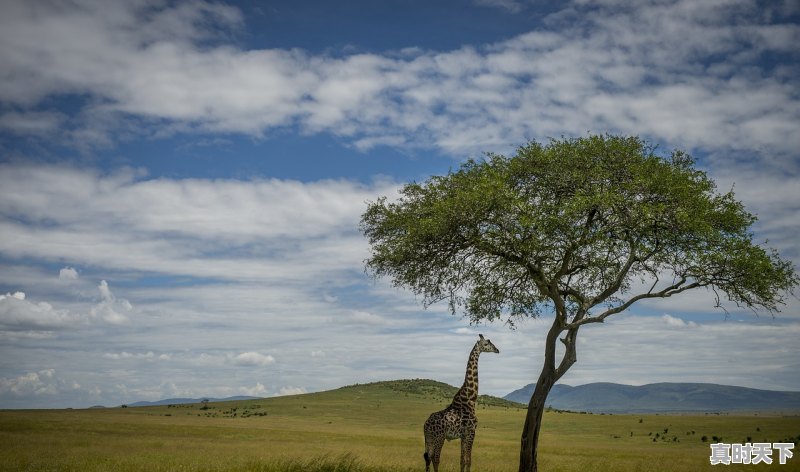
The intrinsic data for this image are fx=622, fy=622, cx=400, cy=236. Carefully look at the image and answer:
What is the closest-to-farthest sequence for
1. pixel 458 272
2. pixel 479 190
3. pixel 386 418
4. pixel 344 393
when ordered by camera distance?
pixel 479 190 < pixel 458 272 < pixel 386 418 < pixel 344 393

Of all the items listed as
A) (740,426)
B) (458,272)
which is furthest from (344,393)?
(458,272)

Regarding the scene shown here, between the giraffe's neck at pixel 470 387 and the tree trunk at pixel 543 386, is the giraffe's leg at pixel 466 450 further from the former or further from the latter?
the tree trunk at pixel 543 386

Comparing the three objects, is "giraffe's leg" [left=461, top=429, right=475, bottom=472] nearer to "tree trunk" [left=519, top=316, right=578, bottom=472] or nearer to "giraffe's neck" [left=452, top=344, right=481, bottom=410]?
"giraffe's neck" [left=452, top=344, right=481, bottom=410]

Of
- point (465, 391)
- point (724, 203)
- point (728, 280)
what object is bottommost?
point (465, 391)

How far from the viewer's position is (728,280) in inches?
1072

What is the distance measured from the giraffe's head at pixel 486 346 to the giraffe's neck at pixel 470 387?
18 centimetres

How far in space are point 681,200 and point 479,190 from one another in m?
8.51

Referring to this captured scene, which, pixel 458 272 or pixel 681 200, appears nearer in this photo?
pixel 681 200

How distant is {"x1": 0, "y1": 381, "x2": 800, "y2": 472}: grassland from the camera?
A: 103 feet

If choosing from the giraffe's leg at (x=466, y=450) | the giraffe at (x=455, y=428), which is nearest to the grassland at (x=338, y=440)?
the giraffe at (x=455, y=428)

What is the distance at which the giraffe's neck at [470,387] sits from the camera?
85.9 feet

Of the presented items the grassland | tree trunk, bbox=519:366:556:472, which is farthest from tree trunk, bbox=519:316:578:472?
the grassland

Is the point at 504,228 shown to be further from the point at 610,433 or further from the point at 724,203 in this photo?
the point at 610,433

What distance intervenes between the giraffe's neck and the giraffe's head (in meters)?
0.18
